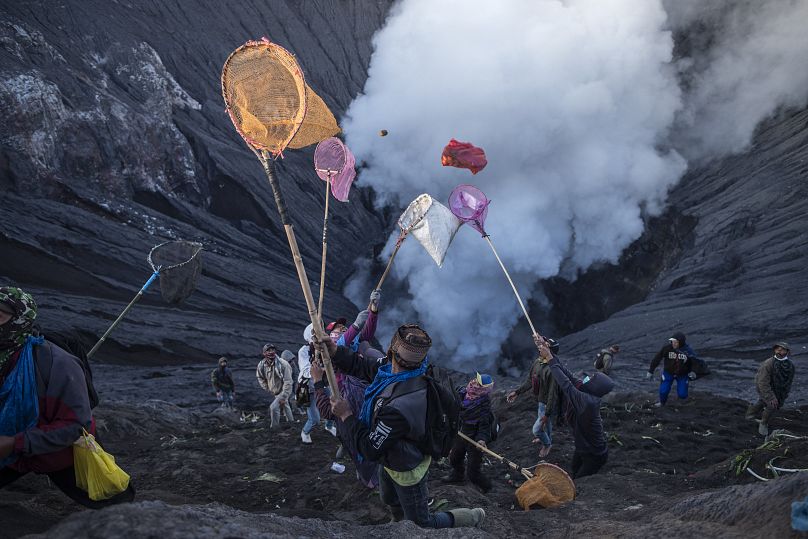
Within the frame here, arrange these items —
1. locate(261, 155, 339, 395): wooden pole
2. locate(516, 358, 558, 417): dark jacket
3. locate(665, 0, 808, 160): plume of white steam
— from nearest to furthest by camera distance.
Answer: locate(261, 155, 339, 395): wooden pole
locate(516, 358, 558, 417): dark jacket
locate(665, 0, 808, 160): plume of white steam

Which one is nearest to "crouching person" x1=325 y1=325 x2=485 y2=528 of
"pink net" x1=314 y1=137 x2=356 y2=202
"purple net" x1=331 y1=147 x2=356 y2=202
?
"pink net" x1=314 y1=137 x2=356 y2=202

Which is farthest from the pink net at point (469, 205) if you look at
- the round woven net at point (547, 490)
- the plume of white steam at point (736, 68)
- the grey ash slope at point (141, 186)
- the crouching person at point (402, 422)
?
the plume of white steam at point (736, 68)

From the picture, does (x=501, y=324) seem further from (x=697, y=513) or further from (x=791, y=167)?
(x=697, y=513)

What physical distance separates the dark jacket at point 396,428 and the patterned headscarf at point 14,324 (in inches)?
57.1

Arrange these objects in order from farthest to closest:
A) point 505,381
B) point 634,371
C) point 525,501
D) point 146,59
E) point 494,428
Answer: point 146,59 → point 505,381 → point 634,371 → point 494,428 → point 525,501

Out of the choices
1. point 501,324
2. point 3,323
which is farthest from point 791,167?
point 3,323

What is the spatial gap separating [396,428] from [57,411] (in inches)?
57.4

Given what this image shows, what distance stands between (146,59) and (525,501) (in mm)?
19278

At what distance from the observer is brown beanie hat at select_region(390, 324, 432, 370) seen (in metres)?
2.87

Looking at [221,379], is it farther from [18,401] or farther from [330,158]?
[18,401]

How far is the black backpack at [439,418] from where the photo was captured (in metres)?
2.89

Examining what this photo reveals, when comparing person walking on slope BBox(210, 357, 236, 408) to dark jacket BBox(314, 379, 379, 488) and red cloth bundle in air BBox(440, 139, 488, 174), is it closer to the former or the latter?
red cloth bundle in air BBox(440, 139, 488, 174)

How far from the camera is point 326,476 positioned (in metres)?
5.72

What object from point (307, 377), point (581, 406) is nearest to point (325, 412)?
point (307, 377)
